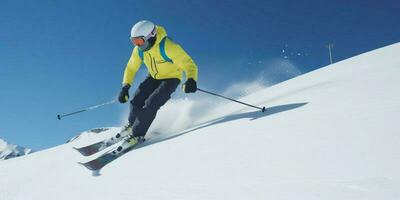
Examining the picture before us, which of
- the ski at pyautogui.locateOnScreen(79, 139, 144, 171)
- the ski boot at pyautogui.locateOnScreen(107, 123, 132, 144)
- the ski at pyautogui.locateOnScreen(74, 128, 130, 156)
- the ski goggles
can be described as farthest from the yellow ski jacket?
the ski at pyautogui.locateOnScreen(79, 139, 144, 171)

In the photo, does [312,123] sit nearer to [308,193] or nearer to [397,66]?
[308,193]

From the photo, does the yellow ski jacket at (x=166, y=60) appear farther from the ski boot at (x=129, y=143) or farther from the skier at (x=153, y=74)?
the ski boot at (x=129, y=143)

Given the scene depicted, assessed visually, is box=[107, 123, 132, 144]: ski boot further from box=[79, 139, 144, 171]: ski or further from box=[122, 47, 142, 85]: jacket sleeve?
box=[79, 139, 144, 171]: ski

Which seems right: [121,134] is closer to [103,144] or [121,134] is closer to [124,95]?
[103,144]

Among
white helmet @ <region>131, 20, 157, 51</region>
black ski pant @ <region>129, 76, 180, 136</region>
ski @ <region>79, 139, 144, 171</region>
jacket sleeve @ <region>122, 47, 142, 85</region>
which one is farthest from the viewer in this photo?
jacket sleeve @ <region>122, 47, 142, 85</region>

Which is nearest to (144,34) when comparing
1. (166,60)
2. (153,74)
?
(166,60)

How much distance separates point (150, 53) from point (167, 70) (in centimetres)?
45

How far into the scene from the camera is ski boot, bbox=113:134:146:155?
20.5 ft

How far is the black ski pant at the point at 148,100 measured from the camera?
22.5ft

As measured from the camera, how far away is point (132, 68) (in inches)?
315

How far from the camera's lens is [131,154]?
A: 19.0 ft

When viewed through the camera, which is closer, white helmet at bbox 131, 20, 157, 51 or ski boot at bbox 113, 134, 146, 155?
Result: ski boot at bbox 113, 134, 146, 155

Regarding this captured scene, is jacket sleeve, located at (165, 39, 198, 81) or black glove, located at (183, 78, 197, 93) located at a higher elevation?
jacket sleeve, located at (165, 39, 198, 81)

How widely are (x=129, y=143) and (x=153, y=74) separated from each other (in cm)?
160
